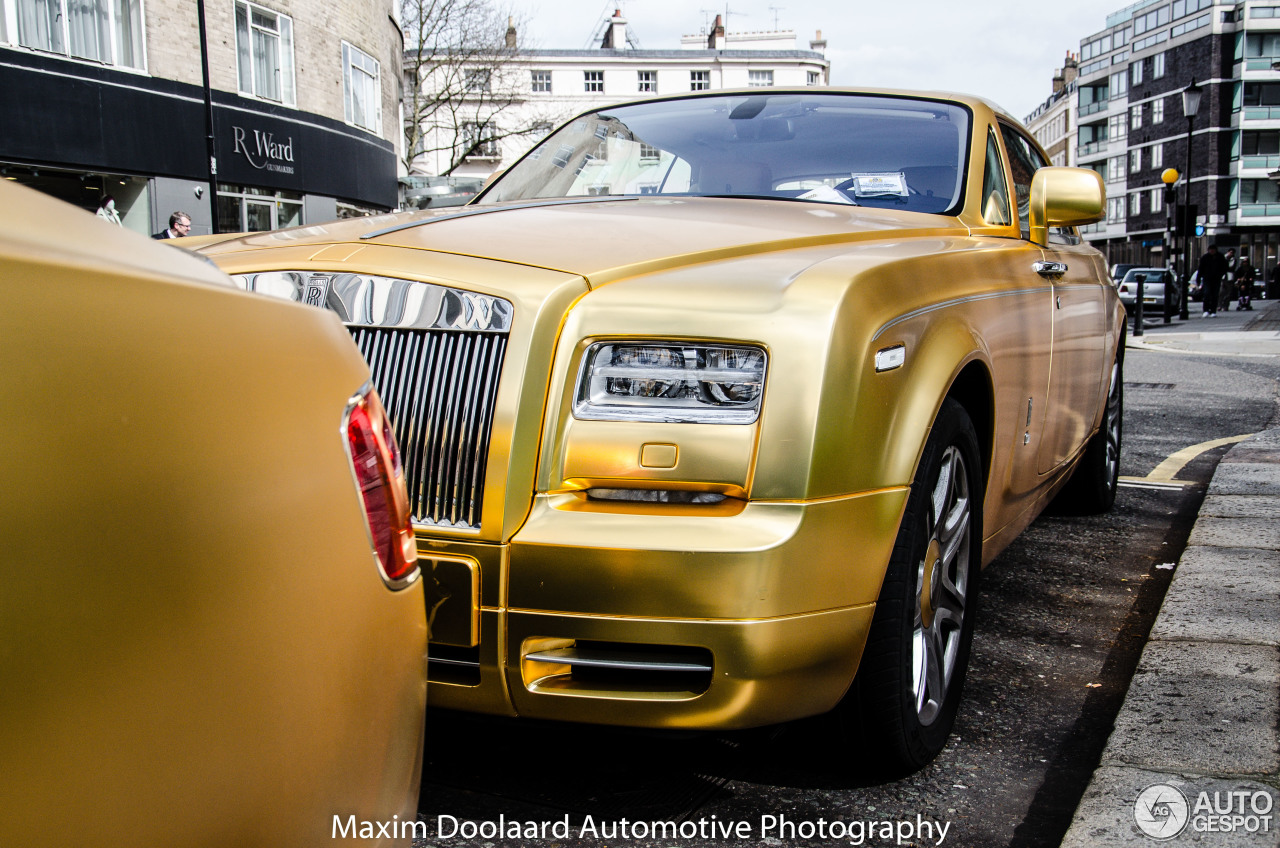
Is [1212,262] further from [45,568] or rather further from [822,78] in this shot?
[822,78]

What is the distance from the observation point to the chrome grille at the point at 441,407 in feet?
7.05

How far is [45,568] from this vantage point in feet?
2.93

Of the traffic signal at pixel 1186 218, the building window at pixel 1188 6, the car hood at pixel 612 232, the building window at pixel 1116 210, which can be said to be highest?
the building window at pixel 1188 6

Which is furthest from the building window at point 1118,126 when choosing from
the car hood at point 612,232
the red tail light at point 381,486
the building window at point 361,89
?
the red tail light at point 381,486

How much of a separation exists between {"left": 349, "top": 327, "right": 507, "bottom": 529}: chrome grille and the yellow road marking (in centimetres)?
532

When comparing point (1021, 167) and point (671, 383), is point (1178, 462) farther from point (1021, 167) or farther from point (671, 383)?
point (671, 383)

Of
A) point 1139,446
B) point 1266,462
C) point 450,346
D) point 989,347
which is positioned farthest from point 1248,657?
point 1139,446

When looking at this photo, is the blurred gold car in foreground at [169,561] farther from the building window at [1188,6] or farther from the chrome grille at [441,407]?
the building window at [1188,6]

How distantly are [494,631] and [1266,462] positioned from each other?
5543 mm

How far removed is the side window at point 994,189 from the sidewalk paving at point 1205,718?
Result: 1347 mm

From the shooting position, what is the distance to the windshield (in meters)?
3.50

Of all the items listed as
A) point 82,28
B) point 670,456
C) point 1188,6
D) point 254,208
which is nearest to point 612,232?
point 670,456

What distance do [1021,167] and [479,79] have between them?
1606 inches

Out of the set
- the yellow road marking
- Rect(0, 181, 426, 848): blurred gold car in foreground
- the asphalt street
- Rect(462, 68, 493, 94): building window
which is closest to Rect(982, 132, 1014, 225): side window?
the asphalt street
